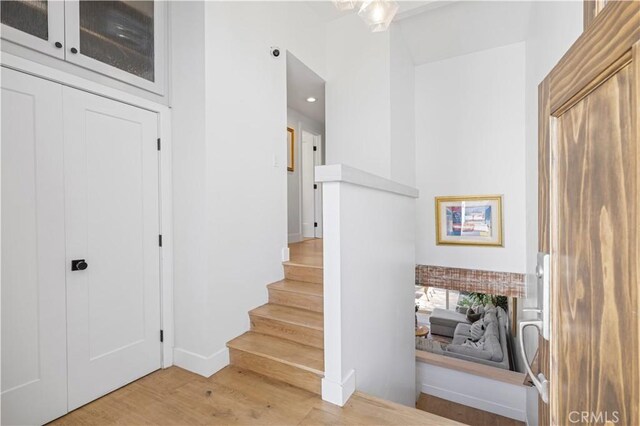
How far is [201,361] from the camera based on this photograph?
2.11m

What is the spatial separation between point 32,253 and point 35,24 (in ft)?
4.02

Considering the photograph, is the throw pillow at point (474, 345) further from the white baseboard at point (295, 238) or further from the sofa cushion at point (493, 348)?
the white baseboard at point (295, 238)

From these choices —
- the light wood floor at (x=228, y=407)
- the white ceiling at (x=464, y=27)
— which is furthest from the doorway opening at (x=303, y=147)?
the light wood floor at (x=228, y=407)

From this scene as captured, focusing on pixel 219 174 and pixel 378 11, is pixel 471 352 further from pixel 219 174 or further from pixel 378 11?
pixel 378 11

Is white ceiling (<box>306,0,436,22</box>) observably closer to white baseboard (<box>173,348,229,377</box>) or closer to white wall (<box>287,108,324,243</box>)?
white wall (<box>287,108,324,243</box>)

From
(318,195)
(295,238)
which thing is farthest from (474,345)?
(318,195)

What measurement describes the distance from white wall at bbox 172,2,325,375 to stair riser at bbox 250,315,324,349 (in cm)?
11

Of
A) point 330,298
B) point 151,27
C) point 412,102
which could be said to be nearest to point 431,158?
point 412,102

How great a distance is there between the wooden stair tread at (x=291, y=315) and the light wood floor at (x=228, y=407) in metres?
0.43

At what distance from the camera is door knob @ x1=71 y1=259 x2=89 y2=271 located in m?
1.75

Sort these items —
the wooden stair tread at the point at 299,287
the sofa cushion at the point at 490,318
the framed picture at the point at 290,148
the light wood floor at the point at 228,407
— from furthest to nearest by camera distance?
the sofa cushion at the point at 490,318
the framed picture at the point at 290,148
the wooden stair tread at the point at 299,287
the light wood floor at the point at 228,407

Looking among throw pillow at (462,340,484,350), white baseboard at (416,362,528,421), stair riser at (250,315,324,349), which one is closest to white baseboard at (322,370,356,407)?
stair riser at (250,315,324,349)

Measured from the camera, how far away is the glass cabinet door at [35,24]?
1515 mm

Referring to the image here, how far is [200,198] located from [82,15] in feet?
4.15
